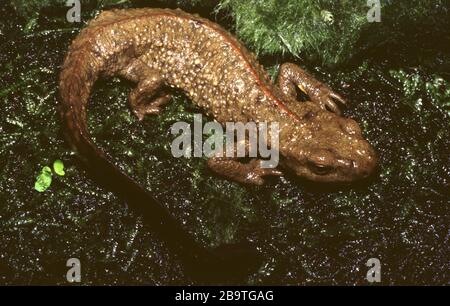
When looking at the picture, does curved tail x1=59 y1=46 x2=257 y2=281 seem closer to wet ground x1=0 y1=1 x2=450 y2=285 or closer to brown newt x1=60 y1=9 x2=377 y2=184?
brown newt x1=60 y1=9 x2=377 y2=184

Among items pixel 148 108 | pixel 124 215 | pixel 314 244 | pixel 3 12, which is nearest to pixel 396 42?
pixel 314 244

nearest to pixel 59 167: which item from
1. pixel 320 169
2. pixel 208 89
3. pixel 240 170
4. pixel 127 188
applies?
pixel 127 188

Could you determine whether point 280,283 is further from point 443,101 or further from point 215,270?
point 443,101

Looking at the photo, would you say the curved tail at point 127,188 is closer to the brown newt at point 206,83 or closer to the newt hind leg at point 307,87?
the brown newt at point 206,83

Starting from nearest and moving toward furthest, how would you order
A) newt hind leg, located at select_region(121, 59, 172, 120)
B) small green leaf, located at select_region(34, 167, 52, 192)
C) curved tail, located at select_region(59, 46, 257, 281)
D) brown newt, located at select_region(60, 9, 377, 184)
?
curved tail, located at select_region(59, 46, 257, 281) < brown newt, located at select_region(60, 9, 377, 184) < small green leaf, located at select_region(34, 167, 52, 192) < newt hind leg, located at select_region(121, 59, 172, 120)

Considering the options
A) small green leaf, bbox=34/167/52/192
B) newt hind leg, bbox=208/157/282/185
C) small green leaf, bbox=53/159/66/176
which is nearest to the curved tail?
small green leaf, bbox=53/159/66/176

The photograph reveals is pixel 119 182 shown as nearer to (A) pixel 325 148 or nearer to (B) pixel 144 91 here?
(B) pixel 144 91
